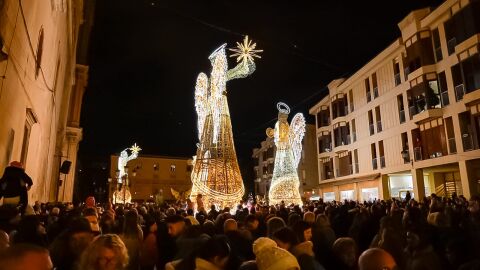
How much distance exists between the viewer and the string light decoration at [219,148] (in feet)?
56.6

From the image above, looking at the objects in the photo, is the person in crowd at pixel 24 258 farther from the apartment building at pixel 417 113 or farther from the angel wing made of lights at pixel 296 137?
the angel wing made of lights at pixel 296 137

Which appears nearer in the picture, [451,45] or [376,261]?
[376,261]

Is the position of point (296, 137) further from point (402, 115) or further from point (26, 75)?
point (26, 75)

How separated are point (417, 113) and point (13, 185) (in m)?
24.4

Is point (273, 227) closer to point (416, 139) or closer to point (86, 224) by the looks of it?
point (86, 224)

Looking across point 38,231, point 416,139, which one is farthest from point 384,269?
point 416,139

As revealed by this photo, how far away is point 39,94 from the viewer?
14203mm

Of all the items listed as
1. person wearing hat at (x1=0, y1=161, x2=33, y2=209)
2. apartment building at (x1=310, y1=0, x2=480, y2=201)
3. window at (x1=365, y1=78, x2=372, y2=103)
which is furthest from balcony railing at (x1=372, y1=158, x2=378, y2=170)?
person wearing hat at (x1=0, y1=161, x2=33, y2=209)

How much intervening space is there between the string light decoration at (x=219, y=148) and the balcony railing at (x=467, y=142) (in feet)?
43.5

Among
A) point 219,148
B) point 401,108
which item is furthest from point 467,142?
point 219,148

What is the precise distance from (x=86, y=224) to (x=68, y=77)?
26.1 m

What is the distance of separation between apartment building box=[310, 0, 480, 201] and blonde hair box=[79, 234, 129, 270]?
2133cm

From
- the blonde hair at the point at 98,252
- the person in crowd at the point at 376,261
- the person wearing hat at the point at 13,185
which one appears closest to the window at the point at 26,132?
the person wearing hat at the point at 13,185

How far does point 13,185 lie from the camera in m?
7.79
